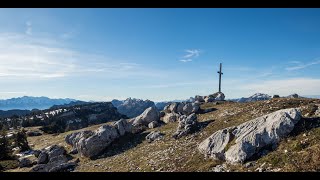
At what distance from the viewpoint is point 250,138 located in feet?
71.0

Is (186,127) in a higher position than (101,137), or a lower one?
higher

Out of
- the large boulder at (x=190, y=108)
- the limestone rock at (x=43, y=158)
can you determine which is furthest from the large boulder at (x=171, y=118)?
the limestone rock at (x=43, y=158)

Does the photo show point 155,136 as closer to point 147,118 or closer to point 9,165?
point 147,118

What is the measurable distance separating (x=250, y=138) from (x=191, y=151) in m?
6.36

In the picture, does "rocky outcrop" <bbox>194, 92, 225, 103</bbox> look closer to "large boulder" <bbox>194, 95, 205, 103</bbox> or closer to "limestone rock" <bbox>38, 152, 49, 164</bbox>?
"large boulder" <bbox>194, 95, 205, 103</bbox>

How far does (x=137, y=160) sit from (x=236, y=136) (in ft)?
A: 34.6

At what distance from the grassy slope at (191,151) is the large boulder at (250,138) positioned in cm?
65

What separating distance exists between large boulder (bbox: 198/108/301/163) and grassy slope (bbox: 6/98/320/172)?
0.65 m

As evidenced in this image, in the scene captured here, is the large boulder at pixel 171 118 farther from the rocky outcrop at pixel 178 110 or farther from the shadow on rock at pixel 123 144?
the shadow on rock at pixel 123 144

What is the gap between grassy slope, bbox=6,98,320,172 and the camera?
18.1m

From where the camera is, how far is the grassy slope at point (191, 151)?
18141 millimetres

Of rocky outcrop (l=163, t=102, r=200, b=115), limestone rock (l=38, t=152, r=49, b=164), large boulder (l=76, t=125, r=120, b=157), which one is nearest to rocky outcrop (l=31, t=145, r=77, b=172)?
limestone rock (l=38, t=152, r=49, b=164)

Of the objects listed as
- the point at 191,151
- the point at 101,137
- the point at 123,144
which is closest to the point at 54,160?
the point at 101,137
